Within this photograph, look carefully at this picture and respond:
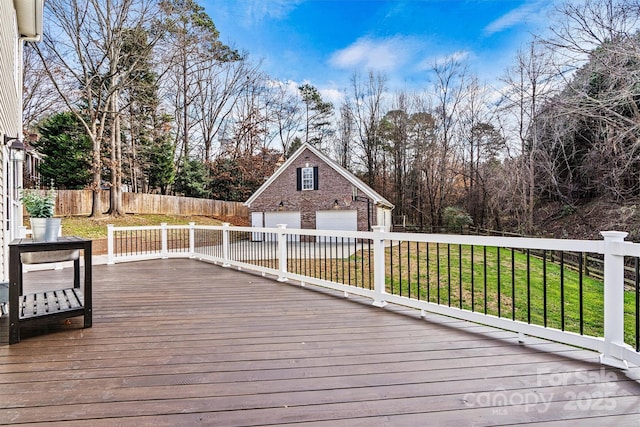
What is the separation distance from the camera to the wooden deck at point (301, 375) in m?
1.73

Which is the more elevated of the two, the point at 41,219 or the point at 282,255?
the point at 41,219

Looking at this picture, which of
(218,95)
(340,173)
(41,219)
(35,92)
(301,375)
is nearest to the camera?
(301,375)

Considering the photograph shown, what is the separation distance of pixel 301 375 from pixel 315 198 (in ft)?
48.8

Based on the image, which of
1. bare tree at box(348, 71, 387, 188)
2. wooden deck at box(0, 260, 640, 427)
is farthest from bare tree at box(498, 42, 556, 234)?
wooden deck at box(0, 260, 640, 427)

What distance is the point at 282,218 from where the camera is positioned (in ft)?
56.9

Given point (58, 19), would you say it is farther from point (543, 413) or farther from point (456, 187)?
point (456, 187)

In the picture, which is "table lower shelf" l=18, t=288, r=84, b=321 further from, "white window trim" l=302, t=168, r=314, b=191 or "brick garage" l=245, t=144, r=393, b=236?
"white window trim" l=302, t=168, r=314, b=191

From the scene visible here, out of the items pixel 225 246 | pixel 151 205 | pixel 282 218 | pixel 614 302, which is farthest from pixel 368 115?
pixel 614 302

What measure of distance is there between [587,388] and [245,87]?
25.0 metres

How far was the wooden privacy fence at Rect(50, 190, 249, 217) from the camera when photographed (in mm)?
14875

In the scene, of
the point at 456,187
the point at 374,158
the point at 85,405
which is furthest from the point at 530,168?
the point at 85,405

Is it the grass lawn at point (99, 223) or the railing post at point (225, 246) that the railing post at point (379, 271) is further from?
the grass lawn at point (99, 223)

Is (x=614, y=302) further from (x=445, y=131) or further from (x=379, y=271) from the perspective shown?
(x=445, y=131)

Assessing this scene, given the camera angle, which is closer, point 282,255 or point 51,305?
point 51,305
